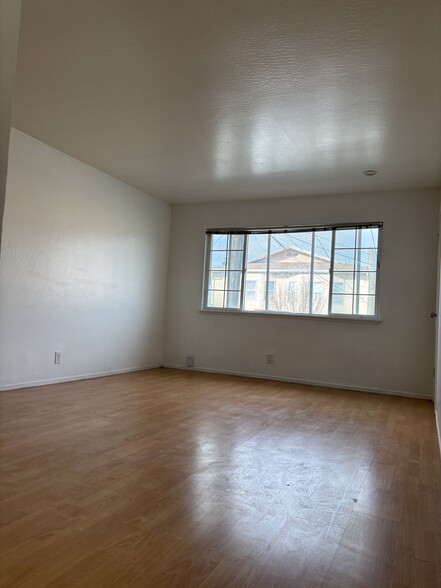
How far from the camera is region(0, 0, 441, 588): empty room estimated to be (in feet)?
5.78

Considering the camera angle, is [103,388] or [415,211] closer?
[103,388]

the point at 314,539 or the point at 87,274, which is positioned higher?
the point at 87,274

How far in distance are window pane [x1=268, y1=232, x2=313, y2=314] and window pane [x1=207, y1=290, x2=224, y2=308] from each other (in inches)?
29.8

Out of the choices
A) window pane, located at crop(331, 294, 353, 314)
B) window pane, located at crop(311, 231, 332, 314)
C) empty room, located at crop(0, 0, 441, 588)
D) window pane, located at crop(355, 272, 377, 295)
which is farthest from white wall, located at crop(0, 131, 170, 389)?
window pane, located at crop(355, 272, 377, 295)

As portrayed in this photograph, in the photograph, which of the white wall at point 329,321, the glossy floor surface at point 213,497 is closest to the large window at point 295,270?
the white wall at point 329,321

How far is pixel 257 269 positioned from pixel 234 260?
39 centimetres

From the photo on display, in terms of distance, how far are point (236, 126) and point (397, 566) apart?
137 inches

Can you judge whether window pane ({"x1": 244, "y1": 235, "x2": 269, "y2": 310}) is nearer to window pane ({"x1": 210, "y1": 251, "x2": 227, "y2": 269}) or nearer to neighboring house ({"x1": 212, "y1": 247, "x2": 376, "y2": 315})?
neighboring house ({"x1": 212, "y1": 247, "x2": 376, "y2": 315})

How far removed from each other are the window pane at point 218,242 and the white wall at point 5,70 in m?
5.68

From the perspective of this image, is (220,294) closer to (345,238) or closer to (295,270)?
(295,270)

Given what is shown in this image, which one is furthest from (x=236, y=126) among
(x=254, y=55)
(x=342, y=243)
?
(x=342, y=243)

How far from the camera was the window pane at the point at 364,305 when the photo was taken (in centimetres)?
558

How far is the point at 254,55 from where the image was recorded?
279 cm

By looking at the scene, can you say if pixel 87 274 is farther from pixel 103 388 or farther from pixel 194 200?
pixel 194 200
